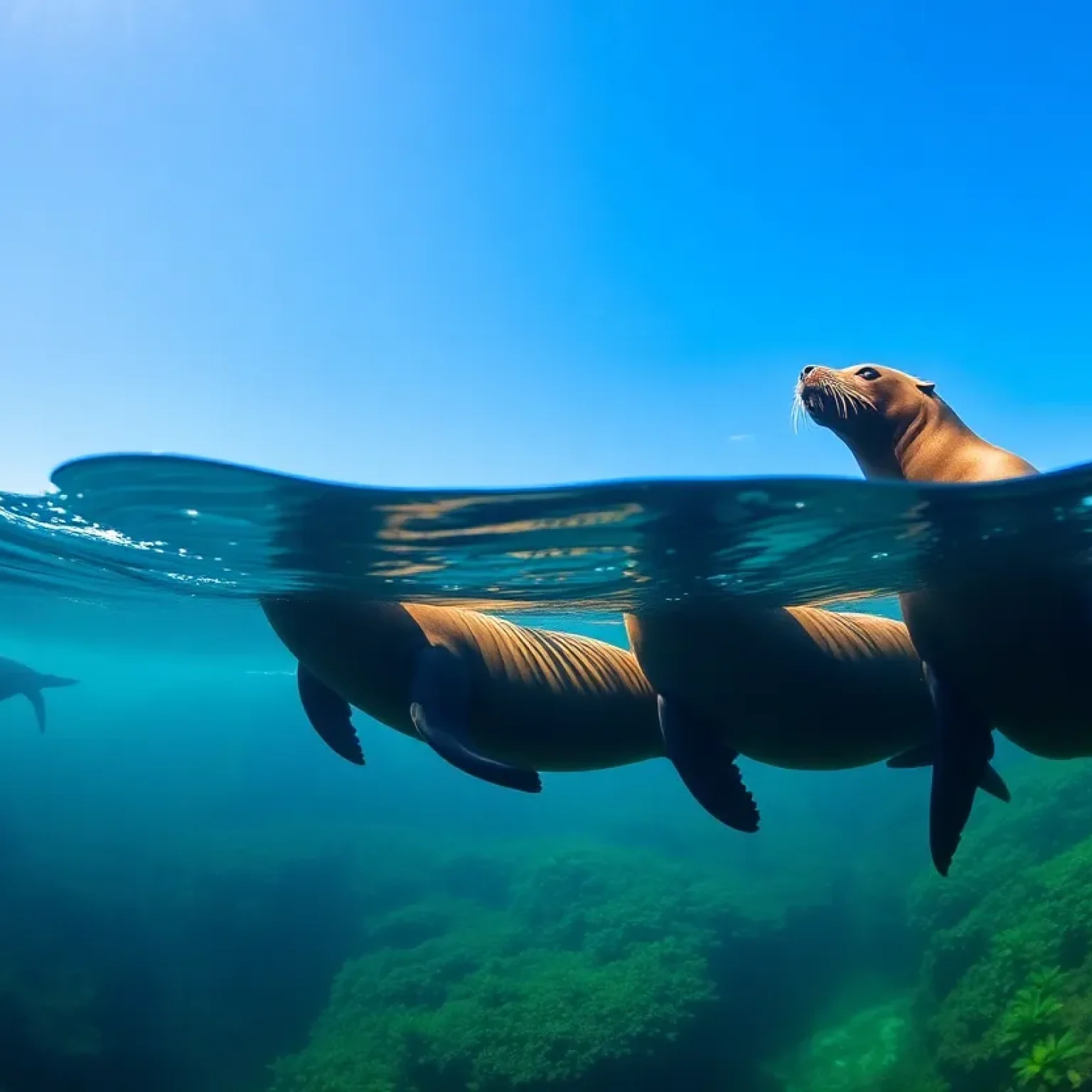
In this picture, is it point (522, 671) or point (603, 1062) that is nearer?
point (522, 671)

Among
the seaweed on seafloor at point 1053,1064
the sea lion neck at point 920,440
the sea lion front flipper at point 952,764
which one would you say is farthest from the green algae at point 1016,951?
the sea lion neck at point 920,440

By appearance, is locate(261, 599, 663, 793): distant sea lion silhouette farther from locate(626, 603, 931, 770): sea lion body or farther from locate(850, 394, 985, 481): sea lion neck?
locate(850, 394, 985, 481): sea lion neck

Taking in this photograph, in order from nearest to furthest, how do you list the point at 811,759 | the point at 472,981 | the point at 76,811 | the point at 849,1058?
the point at 811,759 → the point at 849,1058 → the point at 472,981 → the point at 76,811

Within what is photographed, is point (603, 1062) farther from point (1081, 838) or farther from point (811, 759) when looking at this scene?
point (1081, 838)

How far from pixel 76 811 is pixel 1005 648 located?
45.1m

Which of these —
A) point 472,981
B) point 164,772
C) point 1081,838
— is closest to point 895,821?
point 1081,838

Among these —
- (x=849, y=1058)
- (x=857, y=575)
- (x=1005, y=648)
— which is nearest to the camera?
Result: (x=1005, y=648)

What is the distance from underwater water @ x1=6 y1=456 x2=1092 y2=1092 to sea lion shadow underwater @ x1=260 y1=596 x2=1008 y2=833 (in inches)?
39.6

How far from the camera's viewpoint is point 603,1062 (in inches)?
428

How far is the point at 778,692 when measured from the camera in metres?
3.99

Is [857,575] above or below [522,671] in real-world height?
above

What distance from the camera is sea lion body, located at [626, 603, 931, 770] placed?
158 inches

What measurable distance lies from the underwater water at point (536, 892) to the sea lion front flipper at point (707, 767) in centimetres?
147

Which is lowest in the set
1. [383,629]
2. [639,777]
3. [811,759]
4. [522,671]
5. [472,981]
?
[639,777]
